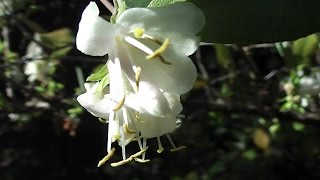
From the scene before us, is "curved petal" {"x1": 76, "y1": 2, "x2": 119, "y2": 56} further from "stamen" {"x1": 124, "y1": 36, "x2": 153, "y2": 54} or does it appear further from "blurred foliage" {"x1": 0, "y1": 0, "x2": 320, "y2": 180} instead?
"blurred foliage" {"x1": 0, "y1": 0, "x2": 320, "y2": 180}

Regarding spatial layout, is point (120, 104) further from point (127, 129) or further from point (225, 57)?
point (225, 57)

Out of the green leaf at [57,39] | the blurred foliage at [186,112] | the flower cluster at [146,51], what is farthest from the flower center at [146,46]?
the green leaf at [57,39]

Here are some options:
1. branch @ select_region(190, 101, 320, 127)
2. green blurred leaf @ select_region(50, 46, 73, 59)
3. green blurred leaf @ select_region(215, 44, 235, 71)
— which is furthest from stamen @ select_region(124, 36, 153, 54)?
green blurred leaf @ select_region(50, 46, 73, 59)

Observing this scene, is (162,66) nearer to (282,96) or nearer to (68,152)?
(282,96)

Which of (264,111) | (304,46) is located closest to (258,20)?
(304,46)

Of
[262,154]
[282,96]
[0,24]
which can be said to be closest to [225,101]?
[282,96]

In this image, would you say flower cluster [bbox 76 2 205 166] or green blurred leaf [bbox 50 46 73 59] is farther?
green blurred leaf [bbox 50 46 73 59]
